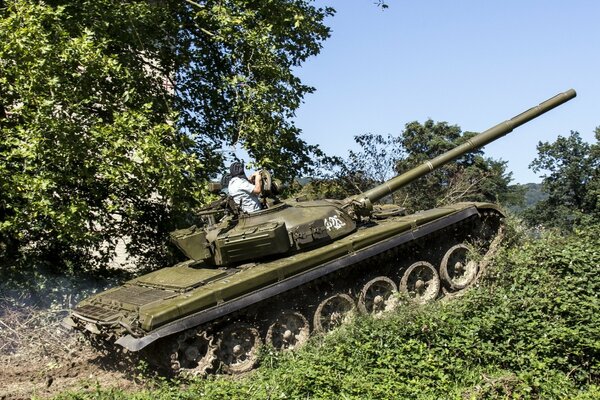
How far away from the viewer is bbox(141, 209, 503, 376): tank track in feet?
24.5

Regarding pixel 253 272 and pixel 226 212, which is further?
pixel 226 212

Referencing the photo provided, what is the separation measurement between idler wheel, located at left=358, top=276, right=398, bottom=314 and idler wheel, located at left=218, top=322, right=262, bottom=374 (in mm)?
1855

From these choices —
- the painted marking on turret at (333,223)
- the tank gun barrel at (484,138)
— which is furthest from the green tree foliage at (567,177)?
the painted marking on turret at (333,223)

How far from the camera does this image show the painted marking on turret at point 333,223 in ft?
29.3

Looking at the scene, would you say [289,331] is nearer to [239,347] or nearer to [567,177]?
[239,347]

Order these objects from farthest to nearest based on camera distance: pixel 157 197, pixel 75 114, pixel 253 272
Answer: pixel 157 197, pixel 75 114, pixel 253 272

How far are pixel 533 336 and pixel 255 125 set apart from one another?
6285 millimetres

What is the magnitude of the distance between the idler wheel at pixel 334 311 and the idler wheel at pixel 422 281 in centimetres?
97

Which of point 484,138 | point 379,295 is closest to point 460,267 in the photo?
point 379,295

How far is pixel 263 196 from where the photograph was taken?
9281 mm

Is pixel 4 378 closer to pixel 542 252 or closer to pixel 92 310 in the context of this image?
pixel 92 310

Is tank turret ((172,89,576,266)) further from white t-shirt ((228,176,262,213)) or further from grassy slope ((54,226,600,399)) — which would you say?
grassy slope ((54,226,600,399))

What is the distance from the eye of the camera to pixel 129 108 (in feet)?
34.1

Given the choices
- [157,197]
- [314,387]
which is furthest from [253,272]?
[157,197]
